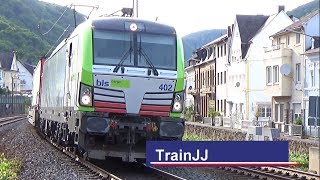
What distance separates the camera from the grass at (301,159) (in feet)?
61.8

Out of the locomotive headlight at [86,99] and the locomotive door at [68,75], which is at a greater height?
the locomotive door at [68,75]

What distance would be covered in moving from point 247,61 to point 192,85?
25276 mm

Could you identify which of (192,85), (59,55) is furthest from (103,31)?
(192,85)

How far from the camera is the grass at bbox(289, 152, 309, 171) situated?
61.8 ft

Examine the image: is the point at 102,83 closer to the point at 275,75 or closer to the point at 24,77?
the point at 275,75

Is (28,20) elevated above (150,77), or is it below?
above

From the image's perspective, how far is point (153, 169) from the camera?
14578 mm

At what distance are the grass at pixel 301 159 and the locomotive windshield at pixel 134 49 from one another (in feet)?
21.2

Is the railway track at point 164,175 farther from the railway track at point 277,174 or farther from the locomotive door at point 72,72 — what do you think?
the locomotive door at point 72,72

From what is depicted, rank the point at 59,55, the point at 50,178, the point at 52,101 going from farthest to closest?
the point at 52,101
the point at 59,55
the point at 50,178


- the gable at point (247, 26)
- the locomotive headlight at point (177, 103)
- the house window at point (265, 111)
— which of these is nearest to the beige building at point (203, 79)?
the gable at point (247, 26)

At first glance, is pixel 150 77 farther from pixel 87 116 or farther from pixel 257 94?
pixel 257 94

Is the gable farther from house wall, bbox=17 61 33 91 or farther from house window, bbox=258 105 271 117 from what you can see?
house wall, bbox=17 61 33 91

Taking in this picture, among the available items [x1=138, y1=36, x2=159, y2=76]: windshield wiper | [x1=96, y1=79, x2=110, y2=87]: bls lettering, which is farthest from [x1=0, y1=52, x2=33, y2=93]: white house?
[x1=96, y1=79, x2=110, y2=87]: bls lettering
